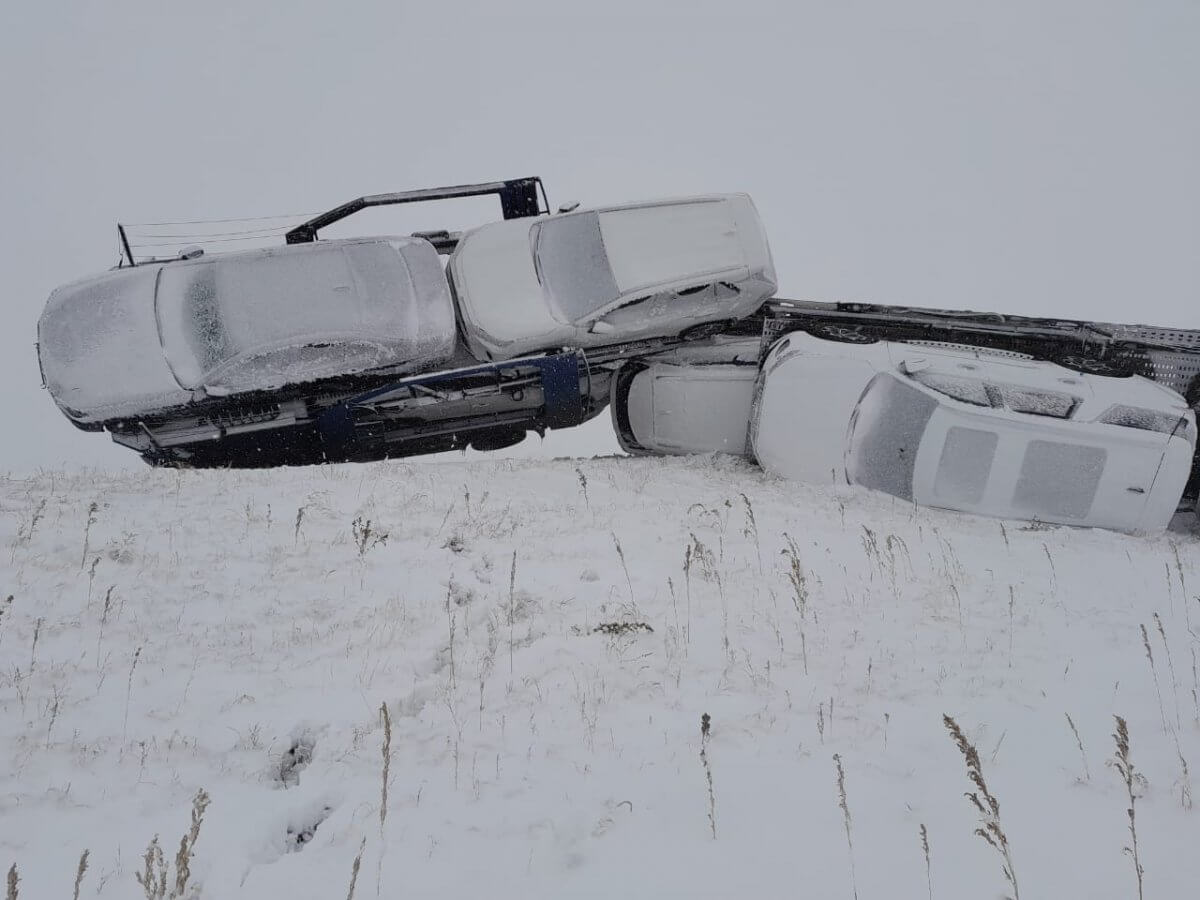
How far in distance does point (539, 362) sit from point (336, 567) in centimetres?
356

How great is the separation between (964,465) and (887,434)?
618mm

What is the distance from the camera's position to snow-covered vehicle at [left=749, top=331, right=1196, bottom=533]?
5891 millimetres

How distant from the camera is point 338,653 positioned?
10.9 ft

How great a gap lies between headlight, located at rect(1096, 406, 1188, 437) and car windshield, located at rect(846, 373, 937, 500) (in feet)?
4.37

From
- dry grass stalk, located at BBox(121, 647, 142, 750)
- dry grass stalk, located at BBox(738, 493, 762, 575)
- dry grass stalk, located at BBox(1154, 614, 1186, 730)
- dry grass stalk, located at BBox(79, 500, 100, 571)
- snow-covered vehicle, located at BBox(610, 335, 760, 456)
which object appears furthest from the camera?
snow-covered vehicle, located at BBox(610, 335, 760, 456)

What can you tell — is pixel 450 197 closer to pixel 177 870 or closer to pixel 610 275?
pixel 610 275

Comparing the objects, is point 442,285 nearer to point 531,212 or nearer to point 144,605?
point 531,212

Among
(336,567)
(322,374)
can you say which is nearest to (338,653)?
(336,567)

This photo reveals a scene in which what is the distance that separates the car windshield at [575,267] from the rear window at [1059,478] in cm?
378

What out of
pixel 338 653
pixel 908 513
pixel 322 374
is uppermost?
pixel 322 374

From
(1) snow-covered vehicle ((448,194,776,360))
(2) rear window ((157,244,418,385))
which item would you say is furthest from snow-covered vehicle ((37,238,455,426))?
(1) snow-covered vehicle ((448,194,776,360))

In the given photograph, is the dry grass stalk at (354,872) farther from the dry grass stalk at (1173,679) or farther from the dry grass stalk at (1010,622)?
the dry grass stalk at (1173,679)

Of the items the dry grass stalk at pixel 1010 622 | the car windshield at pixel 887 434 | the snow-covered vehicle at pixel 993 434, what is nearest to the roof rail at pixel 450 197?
the snow-covered vehicle at pixel 993 434

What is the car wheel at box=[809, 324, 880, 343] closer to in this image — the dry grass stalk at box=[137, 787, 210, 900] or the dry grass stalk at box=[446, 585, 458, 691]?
the dry grass stalk at box=[446, 585, 458, 691]
